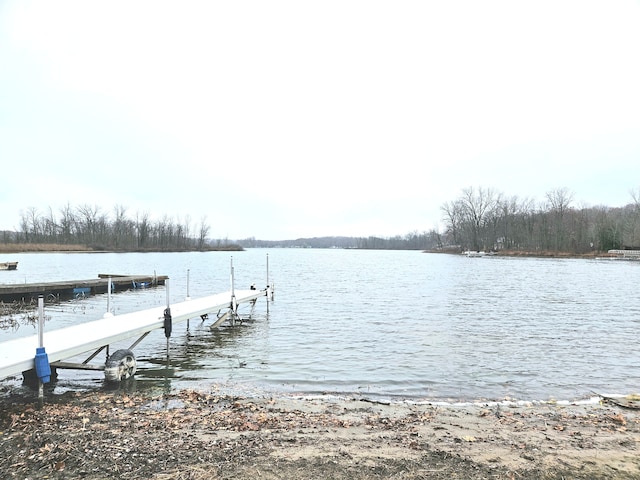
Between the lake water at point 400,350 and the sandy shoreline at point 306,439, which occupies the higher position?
the sandy shoreline at point 306,439

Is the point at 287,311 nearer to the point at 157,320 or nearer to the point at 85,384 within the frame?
Result: the point at 157,320

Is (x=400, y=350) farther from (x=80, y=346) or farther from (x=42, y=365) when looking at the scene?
(x=42, y=365)

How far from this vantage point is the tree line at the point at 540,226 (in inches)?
3334

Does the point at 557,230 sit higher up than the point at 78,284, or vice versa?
the point at 557,230

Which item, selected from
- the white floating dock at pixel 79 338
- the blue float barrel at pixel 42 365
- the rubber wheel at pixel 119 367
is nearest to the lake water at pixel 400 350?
the rubber wheel at pixel 119 367

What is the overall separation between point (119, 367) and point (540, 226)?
3962 inches

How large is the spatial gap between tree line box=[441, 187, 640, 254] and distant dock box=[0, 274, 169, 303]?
82780mm

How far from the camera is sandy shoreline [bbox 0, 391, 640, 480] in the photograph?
4523mm

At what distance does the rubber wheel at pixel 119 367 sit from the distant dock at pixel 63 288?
10.0 metres

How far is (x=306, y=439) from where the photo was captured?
5508 millimetres

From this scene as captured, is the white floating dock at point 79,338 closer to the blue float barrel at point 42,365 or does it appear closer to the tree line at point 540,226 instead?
the blue float barrel at point 42,365

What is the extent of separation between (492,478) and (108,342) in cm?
752

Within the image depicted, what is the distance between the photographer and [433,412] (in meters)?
7.10

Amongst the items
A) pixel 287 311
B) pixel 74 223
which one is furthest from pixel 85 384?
pixel 74 223
